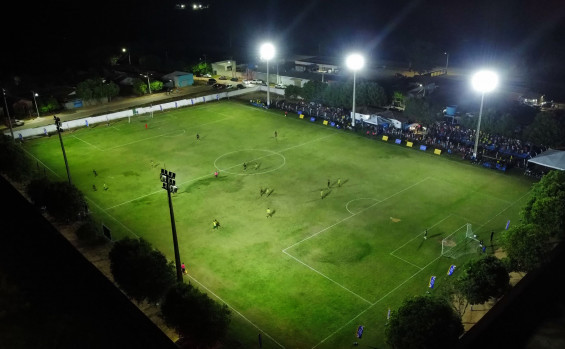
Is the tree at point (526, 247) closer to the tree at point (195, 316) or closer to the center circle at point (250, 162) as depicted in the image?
the tree at point (195, 316)

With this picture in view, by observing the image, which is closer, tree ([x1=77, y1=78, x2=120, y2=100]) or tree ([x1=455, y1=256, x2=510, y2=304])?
tree ([x1=455, y1=256, x2=510, y2=304])

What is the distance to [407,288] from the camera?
26938mm

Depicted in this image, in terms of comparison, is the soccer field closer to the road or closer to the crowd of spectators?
the crowd of spectators

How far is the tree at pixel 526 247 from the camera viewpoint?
24812 millimetres

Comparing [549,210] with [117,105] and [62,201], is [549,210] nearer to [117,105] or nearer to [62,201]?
[62,201]

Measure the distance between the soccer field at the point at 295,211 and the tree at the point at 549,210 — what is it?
14.8 feet

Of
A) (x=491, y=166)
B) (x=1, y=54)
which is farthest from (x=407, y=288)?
(x=1, y=54)

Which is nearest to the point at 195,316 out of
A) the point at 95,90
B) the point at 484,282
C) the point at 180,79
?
the point at 484,282

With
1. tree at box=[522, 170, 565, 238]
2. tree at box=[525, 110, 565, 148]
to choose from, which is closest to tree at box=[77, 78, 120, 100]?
tree at box=[525, 110, 565, 148]

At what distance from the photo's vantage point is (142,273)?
2288 centimetres

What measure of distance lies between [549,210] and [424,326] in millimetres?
14767

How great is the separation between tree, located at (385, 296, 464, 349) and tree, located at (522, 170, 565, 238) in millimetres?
11287

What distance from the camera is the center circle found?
151ft

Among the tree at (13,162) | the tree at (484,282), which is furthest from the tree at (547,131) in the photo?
the tree at (13,162)
